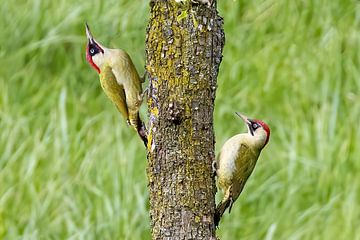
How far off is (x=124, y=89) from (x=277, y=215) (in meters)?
2.10

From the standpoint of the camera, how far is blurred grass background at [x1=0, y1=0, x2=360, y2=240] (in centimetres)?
514

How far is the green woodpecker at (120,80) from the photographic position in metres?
3.28

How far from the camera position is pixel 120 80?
3291mm

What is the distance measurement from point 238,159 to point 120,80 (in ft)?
1.71

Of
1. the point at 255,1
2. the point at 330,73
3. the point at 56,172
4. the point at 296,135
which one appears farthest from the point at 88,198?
the point at 255,1

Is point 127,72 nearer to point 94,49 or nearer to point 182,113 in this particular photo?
point 94,49

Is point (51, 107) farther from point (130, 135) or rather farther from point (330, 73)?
point (330, 73)

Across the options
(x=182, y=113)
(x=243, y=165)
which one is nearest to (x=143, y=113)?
(x=243, y=165)

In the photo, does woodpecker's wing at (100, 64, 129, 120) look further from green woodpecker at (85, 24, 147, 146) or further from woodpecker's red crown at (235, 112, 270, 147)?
woodpecker's red crown at (235, 112, 270, 147)

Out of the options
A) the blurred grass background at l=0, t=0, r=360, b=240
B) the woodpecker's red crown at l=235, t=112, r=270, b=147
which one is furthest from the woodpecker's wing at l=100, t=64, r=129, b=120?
the blurred grass background at l=0, t=0, r=360, b=240

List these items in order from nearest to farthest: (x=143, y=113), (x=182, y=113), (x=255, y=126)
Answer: (x=182, y=113)
(x=255, y=126)
(x=143, y=113)

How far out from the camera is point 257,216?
527cm

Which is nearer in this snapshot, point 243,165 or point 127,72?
point 127,72

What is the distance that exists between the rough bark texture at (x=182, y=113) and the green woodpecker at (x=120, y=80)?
1.54 feet
